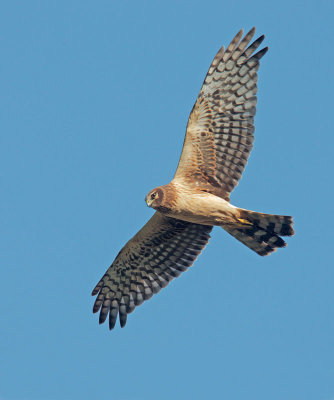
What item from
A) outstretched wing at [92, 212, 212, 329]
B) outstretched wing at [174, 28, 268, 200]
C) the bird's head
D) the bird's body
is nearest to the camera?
the bird's head

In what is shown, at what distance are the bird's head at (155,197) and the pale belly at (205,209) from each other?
0.35 m

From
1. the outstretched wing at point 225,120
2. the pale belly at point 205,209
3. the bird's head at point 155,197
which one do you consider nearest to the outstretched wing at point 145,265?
the pale belly at point 205,209

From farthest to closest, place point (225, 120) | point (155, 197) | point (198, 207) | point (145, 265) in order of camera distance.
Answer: point (145, 265)
point (225, 120)
point (198, 207)
point (155, 197)

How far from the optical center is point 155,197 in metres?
12.1

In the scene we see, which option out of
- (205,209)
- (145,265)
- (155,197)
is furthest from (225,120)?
(145,265)

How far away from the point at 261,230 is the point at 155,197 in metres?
1.93

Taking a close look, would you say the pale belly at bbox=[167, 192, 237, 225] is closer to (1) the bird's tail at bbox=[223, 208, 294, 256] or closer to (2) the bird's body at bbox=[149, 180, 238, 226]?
(2) the bird's body at bbox=[149, 180, 238, 226]

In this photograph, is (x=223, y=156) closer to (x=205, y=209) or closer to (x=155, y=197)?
(x=205, y=209)

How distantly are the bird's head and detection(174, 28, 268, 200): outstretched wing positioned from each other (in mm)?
640

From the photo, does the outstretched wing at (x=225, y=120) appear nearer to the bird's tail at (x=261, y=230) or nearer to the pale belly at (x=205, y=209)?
the pale belly at (x=205, y=209)

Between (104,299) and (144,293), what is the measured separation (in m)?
0.73

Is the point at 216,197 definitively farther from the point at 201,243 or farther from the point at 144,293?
the point at 144,293

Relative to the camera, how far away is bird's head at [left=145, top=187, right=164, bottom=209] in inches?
476

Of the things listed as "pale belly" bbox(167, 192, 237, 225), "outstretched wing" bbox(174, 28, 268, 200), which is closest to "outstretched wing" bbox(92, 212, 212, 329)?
"pale belly" bbox(167, 192, 237, 225)
